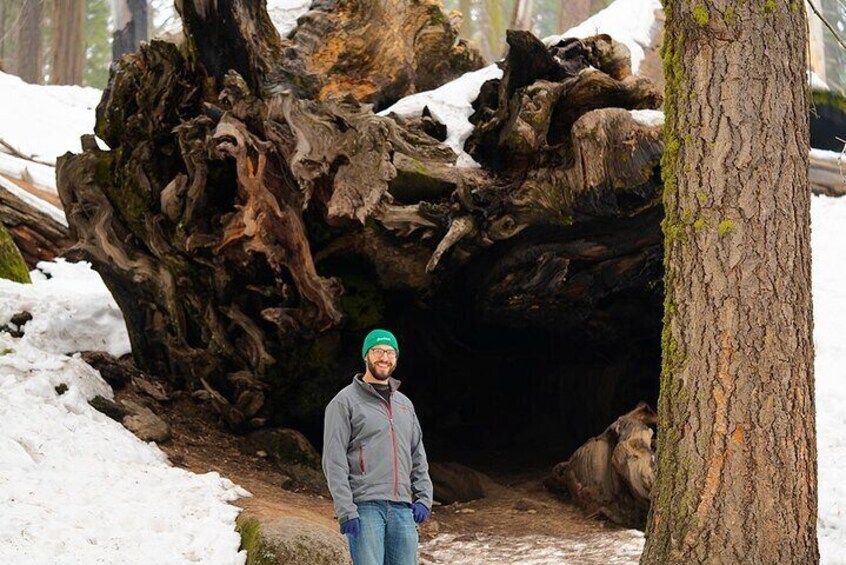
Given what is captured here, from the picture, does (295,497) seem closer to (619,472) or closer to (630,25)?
(619,472)

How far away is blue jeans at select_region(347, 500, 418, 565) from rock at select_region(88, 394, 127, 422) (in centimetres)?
404

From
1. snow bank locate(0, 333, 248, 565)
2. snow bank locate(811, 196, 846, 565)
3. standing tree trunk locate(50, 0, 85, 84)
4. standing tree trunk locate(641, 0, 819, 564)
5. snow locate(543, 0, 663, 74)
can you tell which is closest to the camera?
standing tree trunk locate(641, 0, 819, 564)

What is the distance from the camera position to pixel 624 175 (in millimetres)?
7629

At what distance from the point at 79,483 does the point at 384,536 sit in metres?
2.79

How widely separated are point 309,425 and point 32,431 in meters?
2.97

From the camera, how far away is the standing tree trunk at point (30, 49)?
25.8 metres

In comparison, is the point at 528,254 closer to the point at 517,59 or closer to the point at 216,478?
the point at 517,59

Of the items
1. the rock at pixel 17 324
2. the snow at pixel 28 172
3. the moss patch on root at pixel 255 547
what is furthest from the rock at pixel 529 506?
the snow at pixel 28 172

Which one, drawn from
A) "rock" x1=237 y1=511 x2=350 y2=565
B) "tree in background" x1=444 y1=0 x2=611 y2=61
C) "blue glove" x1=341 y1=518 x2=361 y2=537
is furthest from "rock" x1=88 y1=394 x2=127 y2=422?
"tree in background" x1=444 y1=0 x2=611 y2=61

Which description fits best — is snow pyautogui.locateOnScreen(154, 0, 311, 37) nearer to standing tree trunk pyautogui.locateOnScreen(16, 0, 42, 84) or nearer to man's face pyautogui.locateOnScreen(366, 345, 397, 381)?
man's face pyautogui.locateOnScreen(366, 345, 397, 381)

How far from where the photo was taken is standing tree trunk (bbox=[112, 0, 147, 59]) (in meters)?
22.0

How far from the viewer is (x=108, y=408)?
26.4ft

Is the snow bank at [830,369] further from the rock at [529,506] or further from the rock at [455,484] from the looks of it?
the rock at [455,484]

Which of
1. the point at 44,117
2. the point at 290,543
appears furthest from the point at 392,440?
the point at 44,117
